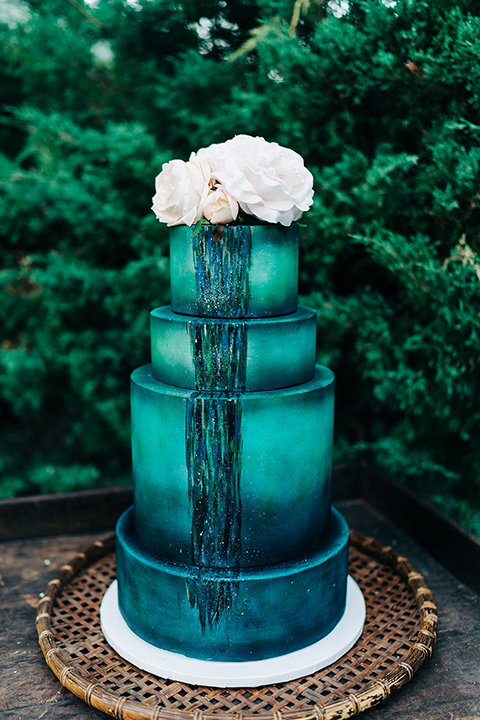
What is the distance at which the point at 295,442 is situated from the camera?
164 cm

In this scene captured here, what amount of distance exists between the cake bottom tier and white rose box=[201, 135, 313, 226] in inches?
38.6

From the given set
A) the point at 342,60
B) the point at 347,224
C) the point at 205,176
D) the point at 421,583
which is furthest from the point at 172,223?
the point at 421,583

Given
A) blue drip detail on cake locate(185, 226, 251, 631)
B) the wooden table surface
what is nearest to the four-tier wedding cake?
blue drip detail on cake locate(185, 226, 251, 631)

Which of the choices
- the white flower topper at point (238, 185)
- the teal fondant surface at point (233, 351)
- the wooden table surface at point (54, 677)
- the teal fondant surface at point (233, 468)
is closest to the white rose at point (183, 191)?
the white flower topper at point (238, 185)

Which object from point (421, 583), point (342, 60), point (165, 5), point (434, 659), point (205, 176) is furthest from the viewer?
point (165, 5)

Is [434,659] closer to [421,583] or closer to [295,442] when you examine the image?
[421,583]

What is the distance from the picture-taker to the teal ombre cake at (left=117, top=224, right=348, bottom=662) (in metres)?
1.59

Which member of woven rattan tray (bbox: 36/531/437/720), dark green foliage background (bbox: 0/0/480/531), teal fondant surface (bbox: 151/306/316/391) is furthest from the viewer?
dark green foliage background (bbox: 0/0/480/531)

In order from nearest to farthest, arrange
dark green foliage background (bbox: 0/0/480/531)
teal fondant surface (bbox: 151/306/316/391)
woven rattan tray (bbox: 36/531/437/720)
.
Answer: woven rattan tray (bbox: 36/531/437/720) → teal fondant surface (bbox: 151/306/316/391) → dark green foliage background (bbox: 0/0/480/531)

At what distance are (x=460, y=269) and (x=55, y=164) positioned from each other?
77.2 inches

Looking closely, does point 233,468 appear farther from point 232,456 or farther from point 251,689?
point 251,689

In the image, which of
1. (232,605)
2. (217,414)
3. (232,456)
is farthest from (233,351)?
(232,605)

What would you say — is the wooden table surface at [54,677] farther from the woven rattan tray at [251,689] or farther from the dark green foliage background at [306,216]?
the dark green foliage background at [306,216]

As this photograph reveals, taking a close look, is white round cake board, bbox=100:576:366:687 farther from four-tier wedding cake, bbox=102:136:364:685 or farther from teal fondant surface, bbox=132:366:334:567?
teal fondant surface, bbox=132:366:334:567
